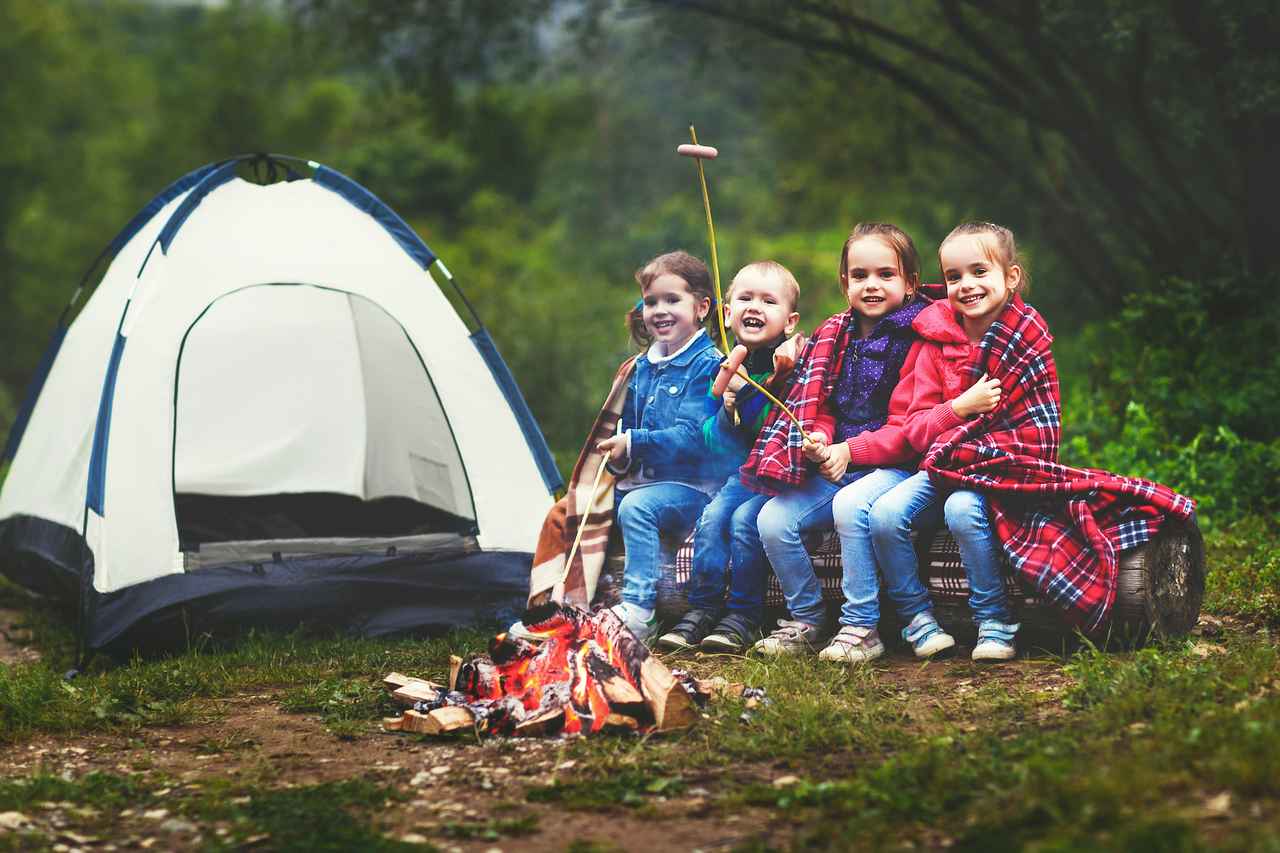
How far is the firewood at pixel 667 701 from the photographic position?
3.88 meters

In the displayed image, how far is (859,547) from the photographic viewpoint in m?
4.58

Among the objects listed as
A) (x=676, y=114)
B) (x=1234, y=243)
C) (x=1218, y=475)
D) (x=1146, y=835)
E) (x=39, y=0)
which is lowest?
(x=1146, y=835)

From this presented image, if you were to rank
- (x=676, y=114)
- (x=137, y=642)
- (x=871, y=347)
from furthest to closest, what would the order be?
(x=676, y=114), (x=137, y=642), (x=871, y=347)

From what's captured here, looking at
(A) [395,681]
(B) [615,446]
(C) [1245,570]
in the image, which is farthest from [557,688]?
(C) [1245,570]

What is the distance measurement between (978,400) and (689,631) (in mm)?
1353

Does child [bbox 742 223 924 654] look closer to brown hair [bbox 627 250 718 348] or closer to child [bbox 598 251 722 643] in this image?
child [bbox 598 251 722 643]

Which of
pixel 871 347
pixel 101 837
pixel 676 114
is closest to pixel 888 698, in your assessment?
pixel 871 347

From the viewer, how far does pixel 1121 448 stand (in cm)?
710

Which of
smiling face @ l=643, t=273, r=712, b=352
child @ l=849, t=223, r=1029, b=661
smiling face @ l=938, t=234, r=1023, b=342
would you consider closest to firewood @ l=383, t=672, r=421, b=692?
child @ l=849, t=223, r=1029, b=661

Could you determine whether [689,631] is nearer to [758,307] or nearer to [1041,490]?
[758,307]

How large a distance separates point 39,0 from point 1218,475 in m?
25.3

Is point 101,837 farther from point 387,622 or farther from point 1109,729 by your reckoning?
point 1109,729

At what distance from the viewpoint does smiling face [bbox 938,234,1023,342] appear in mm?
4520

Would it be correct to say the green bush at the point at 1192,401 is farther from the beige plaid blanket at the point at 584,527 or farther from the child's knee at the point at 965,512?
the beige plaid blanket at the point at 584,527
